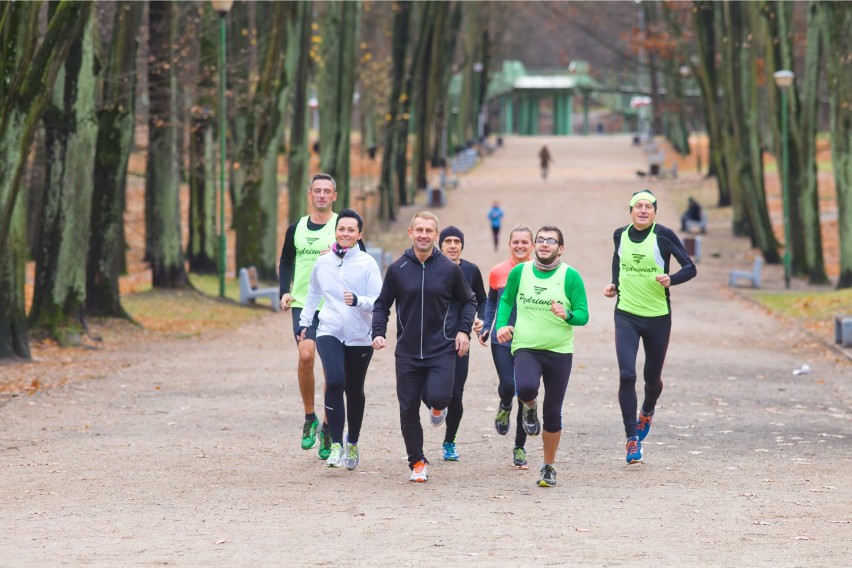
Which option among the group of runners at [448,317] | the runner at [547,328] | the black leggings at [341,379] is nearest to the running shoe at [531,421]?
the group of runners at [448,317]

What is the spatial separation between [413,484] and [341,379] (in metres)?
0.89

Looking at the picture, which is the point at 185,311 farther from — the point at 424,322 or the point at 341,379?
the point at 424,322

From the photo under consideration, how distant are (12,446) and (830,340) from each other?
42.6ft

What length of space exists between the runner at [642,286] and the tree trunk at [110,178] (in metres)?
12.6

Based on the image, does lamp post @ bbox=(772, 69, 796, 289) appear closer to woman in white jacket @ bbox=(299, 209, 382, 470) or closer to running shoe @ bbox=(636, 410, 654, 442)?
running shoe @ bbox=(636, 410, 654, 442)

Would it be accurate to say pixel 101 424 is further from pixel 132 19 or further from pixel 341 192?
pixel 341 192

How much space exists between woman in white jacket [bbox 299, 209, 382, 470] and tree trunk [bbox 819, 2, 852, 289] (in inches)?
682

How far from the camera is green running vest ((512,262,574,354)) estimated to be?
994 cm

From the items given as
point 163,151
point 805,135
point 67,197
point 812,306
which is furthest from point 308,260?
point 805,135

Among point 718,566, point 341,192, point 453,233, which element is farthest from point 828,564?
point 341,192

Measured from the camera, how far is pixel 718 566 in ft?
24.3

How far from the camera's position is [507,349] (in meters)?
10.9

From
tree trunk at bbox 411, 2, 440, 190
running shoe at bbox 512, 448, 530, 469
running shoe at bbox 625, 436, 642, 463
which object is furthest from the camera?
tree trunk at bbox 411, 2, 440, 190

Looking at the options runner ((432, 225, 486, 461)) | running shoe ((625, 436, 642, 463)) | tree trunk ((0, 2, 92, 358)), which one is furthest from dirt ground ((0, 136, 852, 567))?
tree trunk ((0, 2, 92, 358))
